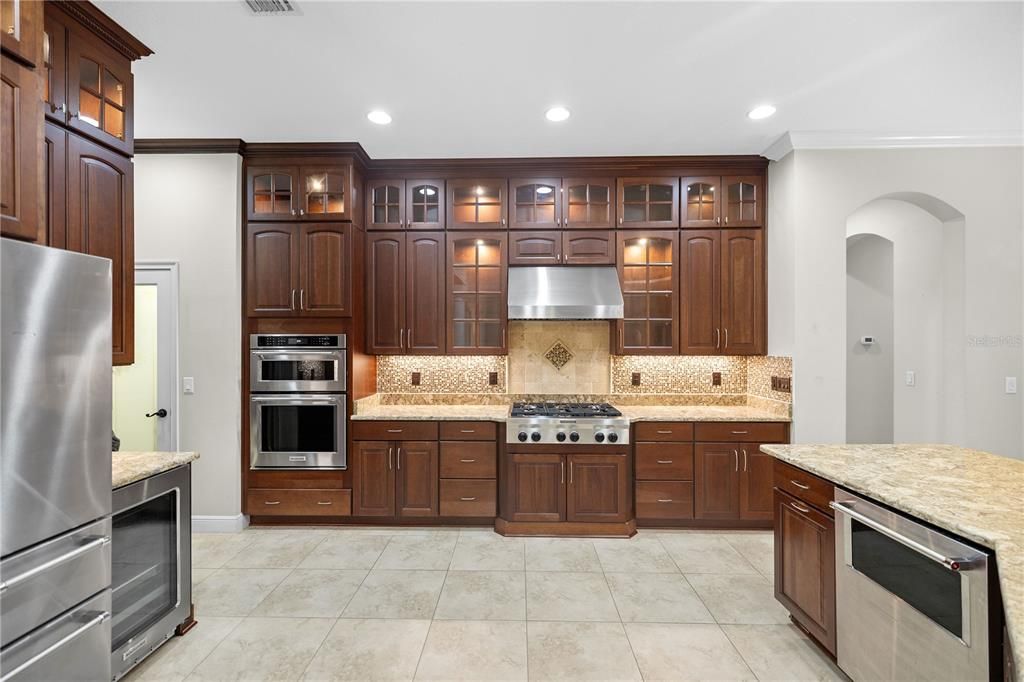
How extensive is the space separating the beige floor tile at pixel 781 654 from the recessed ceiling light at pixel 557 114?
10.5 ft

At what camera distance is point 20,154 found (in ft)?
5.11

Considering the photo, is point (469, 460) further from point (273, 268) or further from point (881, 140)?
point (881, 140)

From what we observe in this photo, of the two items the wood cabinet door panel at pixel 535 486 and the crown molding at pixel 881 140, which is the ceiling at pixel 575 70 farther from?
the wood cabinet door panel at pixel 535 486

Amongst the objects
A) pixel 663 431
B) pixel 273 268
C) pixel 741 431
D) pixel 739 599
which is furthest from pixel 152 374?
pixel 741 431

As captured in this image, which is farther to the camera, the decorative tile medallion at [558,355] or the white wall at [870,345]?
the white wall at [870,345]

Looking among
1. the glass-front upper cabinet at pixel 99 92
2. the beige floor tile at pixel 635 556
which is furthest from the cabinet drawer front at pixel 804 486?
the glass-front upper cabinet at pixel 99 92

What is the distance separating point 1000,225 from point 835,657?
3.45 meters

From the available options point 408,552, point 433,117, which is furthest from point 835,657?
point 433,117

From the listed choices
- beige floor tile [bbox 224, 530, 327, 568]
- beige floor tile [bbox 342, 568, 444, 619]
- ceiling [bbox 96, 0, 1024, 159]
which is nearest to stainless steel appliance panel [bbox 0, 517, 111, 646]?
beige floor tile [bbox 342, 568, 444, 619]

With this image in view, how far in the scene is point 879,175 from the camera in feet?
11.6

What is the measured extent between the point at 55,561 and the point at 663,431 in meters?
3.47

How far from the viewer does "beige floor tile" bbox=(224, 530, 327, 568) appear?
125 inches

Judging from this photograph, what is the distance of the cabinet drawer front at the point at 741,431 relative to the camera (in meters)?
3.66

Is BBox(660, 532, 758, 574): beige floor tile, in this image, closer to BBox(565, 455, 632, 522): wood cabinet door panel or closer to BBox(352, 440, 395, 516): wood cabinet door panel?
BBox(565, 455, 632, 522): wood cabinet door panel
